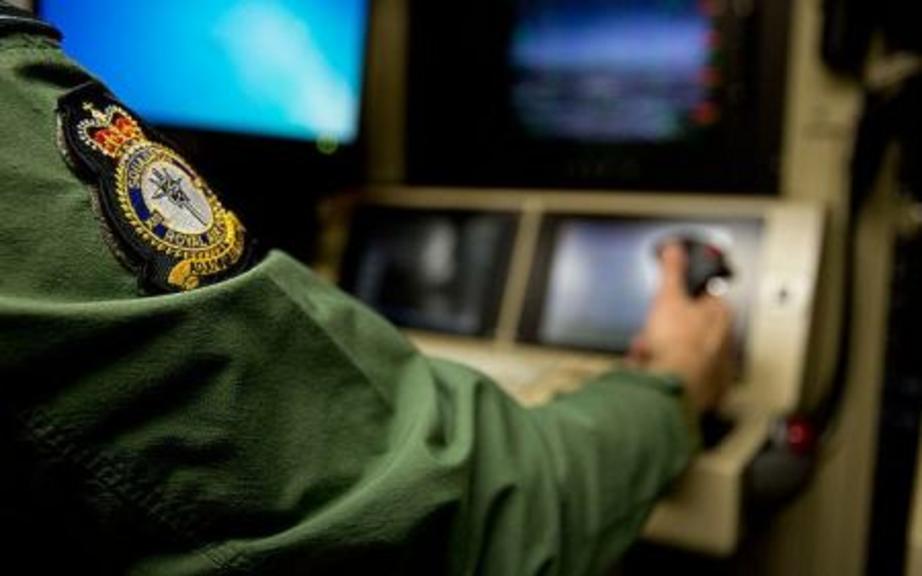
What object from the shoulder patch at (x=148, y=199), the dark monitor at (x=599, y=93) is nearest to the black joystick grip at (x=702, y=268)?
the dark monitor at (x=599, y=93)

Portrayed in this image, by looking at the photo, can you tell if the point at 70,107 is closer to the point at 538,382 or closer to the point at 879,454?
the point at 538,382

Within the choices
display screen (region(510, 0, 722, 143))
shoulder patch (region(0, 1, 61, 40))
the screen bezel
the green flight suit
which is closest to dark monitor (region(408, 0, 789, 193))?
display screen (region(510, 0, 722, 143))

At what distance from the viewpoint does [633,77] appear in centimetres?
122

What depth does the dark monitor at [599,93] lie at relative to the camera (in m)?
1.17

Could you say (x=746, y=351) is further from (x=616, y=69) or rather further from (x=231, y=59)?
(x=231, y=59)

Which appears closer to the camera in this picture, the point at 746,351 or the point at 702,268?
the point at 702,268

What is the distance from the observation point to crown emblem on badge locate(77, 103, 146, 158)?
0.38m

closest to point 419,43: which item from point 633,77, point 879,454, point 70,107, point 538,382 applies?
point 633,77

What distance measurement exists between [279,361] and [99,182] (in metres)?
0.12

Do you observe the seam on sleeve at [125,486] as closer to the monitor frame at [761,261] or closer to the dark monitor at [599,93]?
the monitor frame at [761,261]

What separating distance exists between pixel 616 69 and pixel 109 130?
0.97 m

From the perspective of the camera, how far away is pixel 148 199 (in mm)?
385

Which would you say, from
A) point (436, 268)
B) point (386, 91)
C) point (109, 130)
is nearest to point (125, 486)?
point (109, 130)

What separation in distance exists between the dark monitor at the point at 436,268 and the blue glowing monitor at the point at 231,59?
0.17m
